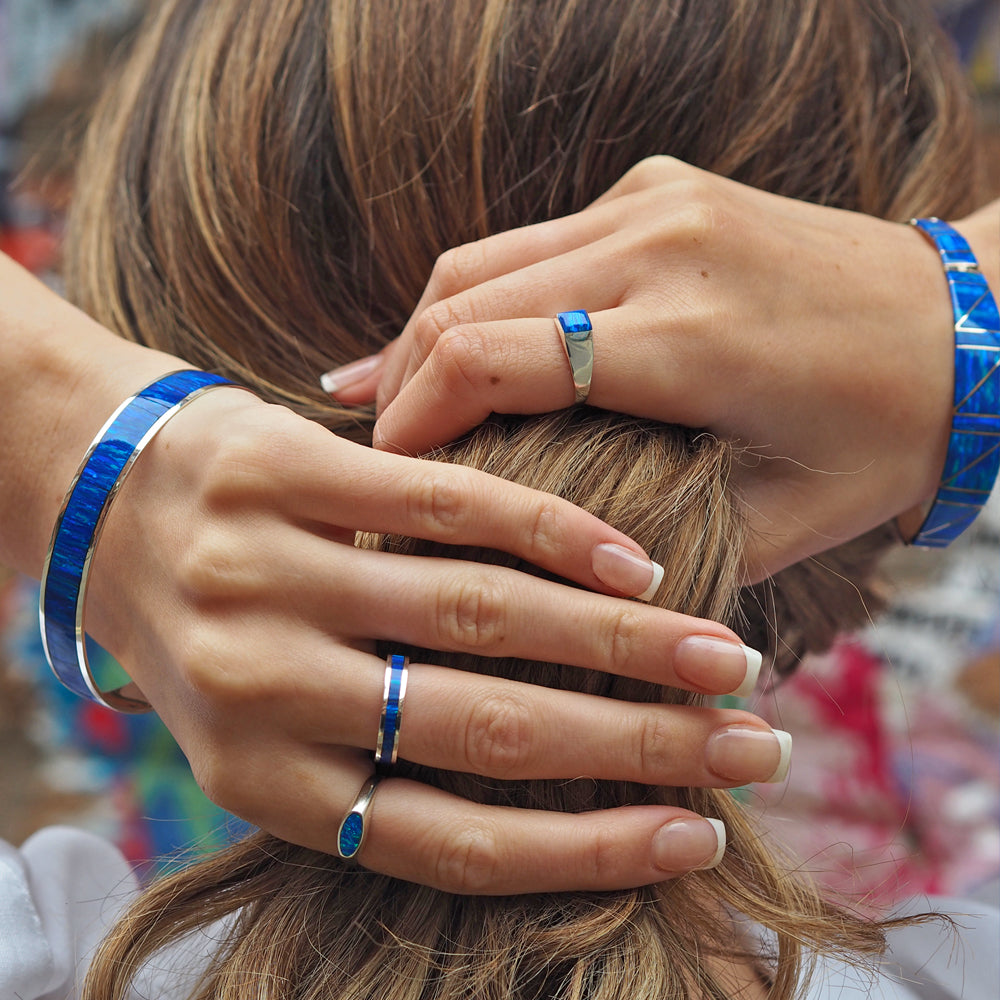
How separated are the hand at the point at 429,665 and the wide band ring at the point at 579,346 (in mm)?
117

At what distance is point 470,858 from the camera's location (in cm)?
64

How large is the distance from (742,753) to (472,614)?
9.1 inches

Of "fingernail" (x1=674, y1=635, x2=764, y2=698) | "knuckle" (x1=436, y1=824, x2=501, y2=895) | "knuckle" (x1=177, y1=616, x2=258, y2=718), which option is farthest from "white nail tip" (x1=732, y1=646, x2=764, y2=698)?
"knuckle" (x1=177, y1=616, x2=258, y2=718)

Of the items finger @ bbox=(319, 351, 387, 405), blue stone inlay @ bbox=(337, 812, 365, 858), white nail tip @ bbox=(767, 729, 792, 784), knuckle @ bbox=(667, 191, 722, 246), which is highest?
knuckle @ bbox=(667, 191, 722, 246)

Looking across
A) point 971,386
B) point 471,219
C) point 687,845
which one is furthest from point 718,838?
point 471,219

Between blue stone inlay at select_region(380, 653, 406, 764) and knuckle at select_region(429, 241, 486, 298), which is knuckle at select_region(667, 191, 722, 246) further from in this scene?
blue stone inlay at select_region(380, 653, 406, 764)

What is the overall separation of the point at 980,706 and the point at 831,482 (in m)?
1.73

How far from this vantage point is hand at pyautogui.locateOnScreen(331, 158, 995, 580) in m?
0.71

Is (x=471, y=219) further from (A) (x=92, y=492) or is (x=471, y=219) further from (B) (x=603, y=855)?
(B) (x=603, y=855)

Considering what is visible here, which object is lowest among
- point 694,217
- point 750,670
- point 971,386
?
point 750,670

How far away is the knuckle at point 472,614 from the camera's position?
0.64m

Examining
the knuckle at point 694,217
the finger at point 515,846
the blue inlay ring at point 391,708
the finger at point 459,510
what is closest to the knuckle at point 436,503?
the finger at point 459,510

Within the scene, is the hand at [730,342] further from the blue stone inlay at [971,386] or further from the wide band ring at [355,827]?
the wide band ring at [355,827]

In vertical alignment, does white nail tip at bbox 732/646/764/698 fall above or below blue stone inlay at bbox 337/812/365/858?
above
